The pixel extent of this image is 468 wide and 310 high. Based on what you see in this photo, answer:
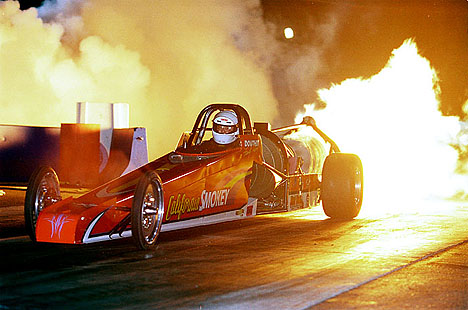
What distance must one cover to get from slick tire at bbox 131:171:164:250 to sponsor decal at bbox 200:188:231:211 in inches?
39.9

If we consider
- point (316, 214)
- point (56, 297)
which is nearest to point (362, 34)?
point (316, 214)

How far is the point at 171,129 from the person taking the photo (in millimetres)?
22453

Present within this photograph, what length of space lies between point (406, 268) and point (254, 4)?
17.0 m

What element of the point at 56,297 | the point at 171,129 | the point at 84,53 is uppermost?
the point at 84,53

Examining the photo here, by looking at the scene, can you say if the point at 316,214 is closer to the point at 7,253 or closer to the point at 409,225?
the point at 409,225

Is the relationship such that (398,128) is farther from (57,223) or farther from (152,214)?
(57,223)

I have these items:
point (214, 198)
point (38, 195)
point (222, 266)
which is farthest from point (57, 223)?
point (214, 198)

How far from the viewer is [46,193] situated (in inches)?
347

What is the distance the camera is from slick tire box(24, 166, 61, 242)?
27.9 ft

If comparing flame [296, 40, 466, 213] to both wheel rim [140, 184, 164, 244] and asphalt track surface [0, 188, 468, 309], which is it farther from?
wheel rim [140, 184, 164, 244]

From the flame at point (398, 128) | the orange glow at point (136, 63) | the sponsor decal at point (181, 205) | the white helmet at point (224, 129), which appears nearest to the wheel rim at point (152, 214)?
the sponsor decal at point (181, 205)

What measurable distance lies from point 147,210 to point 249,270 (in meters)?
1.49

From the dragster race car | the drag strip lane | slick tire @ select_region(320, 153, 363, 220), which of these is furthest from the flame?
the drag strip lane

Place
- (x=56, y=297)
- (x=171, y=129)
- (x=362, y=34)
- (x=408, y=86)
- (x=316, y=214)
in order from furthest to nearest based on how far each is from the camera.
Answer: (x=362, y=34)
(x=171, y=129)
(x=408, y=86)
(x=316, y=214)
(x=56, y=297)
